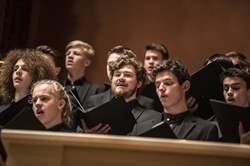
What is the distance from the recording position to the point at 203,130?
2.04 meters

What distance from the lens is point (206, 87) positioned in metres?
2.41

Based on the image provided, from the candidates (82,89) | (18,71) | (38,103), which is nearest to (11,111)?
(38,103)

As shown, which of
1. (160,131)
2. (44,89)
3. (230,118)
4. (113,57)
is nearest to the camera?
(160,131)

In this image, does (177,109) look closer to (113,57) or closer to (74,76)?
(113,57)

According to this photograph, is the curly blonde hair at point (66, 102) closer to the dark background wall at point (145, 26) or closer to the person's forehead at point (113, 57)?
the person's forehead at point (113, 57)

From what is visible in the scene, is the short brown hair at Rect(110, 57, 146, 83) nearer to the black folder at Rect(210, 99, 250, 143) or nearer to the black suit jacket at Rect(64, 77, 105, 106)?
the black suit jacket at Rect(64, 77, 105, 106)

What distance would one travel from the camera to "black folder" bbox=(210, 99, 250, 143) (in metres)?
1.91

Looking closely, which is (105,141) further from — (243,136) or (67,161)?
(243,136)

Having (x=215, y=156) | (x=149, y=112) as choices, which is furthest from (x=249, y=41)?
(x=215, y=156)

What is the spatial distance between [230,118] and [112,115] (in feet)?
1.44

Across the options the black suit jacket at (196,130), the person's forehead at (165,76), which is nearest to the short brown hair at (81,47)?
the person's forehead at (165,76)

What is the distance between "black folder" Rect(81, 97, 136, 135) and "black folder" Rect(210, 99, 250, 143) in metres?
0.35

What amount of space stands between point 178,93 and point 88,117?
445mm

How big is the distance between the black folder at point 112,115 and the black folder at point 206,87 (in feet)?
1.60
